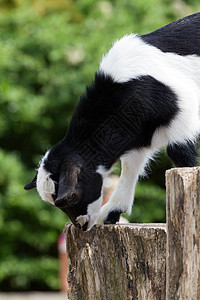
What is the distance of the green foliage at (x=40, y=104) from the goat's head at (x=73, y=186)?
4.40 metres

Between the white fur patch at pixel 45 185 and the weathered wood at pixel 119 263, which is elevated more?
the white fur patch at pixel 45 185

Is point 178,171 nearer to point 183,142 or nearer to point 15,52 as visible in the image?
point 183,142

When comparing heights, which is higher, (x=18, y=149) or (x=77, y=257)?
(x=18, y=149)

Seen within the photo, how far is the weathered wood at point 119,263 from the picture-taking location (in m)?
3.03

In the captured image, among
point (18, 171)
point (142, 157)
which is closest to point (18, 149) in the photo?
point (18, 171)

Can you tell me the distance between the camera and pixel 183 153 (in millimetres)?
3865

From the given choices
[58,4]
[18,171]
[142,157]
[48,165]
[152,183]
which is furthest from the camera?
[58,4]

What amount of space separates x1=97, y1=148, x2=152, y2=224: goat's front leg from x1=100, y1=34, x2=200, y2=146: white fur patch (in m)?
0.36

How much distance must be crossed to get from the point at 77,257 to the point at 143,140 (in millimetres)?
973

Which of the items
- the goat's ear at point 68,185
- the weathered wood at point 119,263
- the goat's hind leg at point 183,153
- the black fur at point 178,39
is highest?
the black fur at point 178,39

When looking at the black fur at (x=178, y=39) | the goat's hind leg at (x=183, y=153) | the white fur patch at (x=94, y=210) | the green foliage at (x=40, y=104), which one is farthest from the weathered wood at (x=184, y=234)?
the green foliage at (x=40, y=104)

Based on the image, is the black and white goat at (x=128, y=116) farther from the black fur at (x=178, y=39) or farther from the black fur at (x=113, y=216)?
the black fur at (x=113, y=216)

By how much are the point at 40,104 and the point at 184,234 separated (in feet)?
20.5

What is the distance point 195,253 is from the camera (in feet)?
8.55
